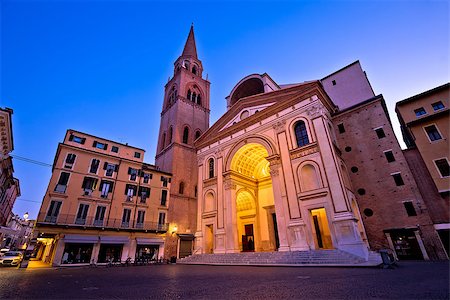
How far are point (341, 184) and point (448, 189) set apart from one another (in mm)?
7218

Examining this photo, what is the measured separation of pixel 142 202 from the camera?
25.1m

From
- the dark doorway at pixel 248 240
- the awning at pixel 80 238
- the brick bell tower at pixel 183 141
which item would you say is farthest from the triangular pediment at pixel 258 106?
the awning at pixel 80 238

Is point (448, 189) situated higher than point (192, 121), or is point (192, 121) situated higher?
point (192, 121)

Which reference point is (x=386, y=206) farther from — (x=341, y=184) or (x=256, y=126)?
(x=256, y=126)

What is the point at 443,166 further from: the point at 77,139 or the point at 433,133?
the point at 77,139

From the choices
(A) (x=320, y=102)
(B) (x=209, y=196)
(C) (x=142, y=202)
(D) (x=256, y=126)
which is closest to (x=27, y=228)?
(C) (x=142, y=202)

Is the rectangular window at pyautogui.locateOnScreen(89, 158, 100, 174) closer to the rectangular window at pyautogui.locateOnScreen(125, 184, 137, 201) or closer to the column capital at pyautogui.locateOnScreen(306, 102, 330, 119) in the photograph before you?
the rectangular window at pyautogui.locateOnScreen(125, 184, 137, 201)

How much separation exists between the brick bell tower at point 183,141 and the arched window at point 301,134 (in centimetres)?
1711

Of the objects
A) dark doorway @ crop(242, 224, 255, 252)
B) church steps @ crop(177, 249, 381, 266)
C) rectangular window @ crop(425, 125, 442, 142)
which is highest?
rectangular window @ crop(425, 125, 442, 142)

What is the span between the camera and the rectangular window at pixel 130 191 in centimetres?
2450

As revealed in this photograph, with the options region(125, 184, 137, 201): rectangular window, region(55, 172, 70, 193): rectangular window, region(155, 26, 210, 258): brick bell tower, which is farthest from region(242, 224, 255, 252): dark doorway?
region(55, 172, 70, 193): rectangular window

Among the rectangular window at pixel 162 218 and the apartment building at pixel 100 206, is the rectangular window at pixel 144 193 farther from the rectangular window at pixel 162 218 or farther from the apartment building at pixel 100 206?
the rectangular window at pixel 162 218

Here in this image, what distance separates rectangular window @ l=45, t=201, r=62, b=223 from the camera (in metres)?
19.6

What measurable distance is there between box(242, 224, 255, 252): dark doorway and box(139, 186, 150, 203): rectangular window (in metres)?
12.7
